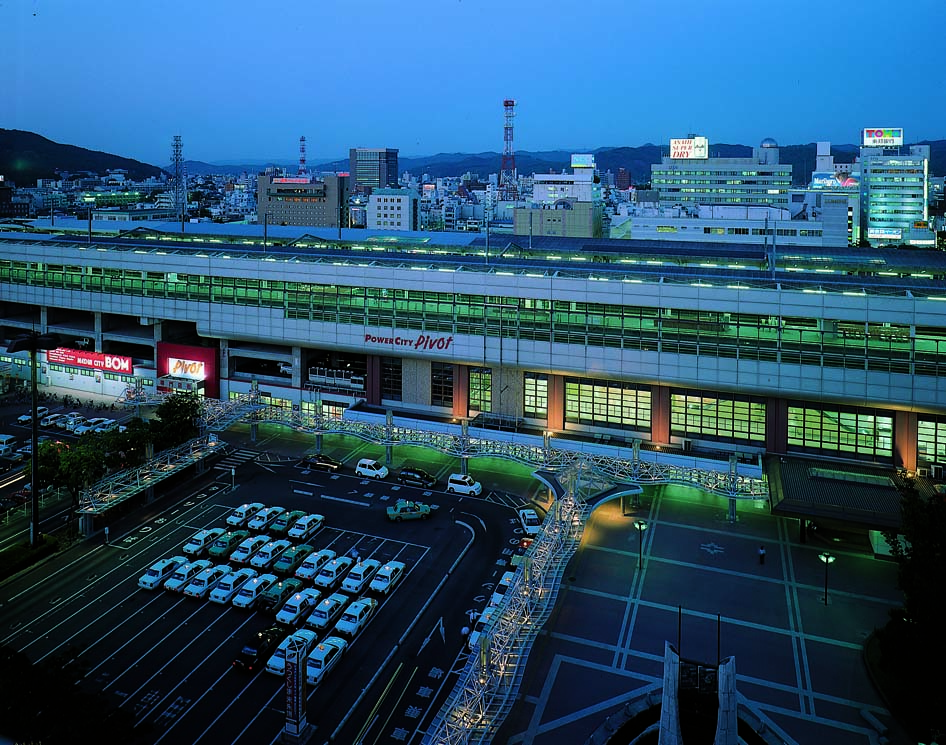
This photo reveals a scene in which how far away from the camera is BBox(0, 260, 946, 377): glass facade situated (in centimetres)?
3269

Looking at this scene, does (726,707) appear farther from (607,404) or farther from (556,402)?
(556,402)

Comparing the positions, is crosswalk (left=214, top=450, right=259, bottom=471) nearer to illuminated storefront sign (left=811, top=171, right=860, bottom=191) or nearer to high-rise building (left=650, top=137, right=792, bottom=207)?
high-rise building (left=650, top=137, right=792, bottom=207)

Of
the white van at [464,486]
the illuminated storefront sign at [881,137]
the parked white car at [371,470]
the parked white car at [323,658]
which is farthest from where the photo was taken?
the illuminated storefront sign at [881,137]

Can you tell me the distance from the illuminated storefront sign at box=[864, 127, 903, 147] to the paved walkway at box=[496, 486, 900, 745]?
139 metres

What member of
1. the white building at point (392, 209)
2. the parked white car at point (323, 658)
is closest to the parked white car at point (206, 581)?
the parked white car at point (323, 658)

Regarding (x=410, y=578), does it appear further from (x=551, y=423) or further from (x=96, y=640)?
(x=551, y=423)

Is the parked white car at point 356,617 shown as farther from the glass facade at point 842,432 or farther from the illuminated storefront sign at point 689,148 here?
the illuminated storefront sign at point 689,148

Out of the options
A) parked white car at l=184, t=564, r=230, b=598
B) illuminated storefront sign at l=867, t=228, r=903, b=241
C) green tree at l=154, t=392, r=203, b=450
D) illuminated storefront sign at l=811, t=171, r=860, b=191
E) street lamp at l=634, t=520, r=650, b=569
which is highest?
illuminated storefront sign at l=811, t=171, r=860, b=191

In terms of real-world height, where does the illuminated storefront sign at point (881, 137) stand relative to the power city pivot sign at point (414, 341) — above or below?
above

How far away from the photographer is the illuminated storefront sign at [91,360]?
157 feet

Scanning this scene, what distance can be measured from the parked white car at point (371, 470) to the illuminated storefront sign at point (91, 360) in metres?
20.0

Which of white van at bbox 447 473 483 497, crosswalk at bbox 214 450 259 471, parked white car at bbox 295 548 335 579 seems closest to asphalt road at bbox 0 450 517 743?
white van at bbox 447 473 483 497

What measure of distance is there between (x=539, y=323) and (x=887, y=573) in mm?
18513

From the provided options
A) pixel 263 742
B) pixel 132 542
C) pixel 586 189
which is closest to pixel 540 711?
pixel 263 742
